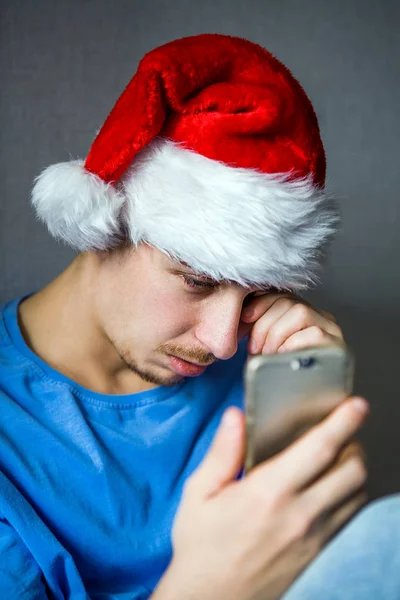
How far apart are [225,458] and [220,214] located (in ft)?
1.27

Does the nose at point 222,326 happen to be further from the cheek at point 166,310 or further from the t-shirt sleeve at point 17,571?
the t-shirt sleeve at point 17,571

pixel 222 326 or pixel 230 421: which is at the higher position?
pixel 230 421

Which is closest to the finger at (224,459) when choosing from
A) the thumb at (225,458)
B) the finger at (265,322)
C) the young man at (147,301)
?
the thumb at (225,458)

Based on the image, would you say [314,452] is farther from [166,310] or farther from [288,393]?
[166,310]

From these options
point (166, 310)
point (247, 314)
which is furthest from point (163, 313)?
point (247, 314)

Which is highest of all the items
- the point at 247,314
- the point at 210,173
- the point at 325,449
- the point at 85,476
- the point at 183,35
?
the point at 183,35

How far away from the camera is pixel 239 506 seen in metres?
0.58

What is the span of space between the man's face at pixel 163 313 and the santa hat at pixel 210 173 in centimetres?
5

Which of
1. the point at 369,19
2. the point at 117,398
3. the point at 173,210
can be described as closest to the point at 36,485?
the point at 117,398

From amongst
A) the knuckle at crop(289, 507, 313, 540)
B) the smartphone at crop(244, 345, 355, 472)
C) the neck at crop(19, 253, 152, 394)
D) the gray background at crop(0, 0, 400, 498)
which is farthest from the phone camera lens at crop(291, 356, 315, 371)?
the gray background at crop(0, 0, 400, 498)

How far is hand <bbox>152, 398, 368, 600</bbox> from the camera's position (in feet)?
1.91

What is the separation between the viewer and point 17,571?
85cm

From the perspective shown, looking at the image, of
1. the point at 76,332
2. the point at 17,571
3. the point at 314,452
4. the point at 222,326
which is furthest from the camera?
the point at 76,332

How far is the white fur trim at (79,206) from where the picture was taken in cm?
93
